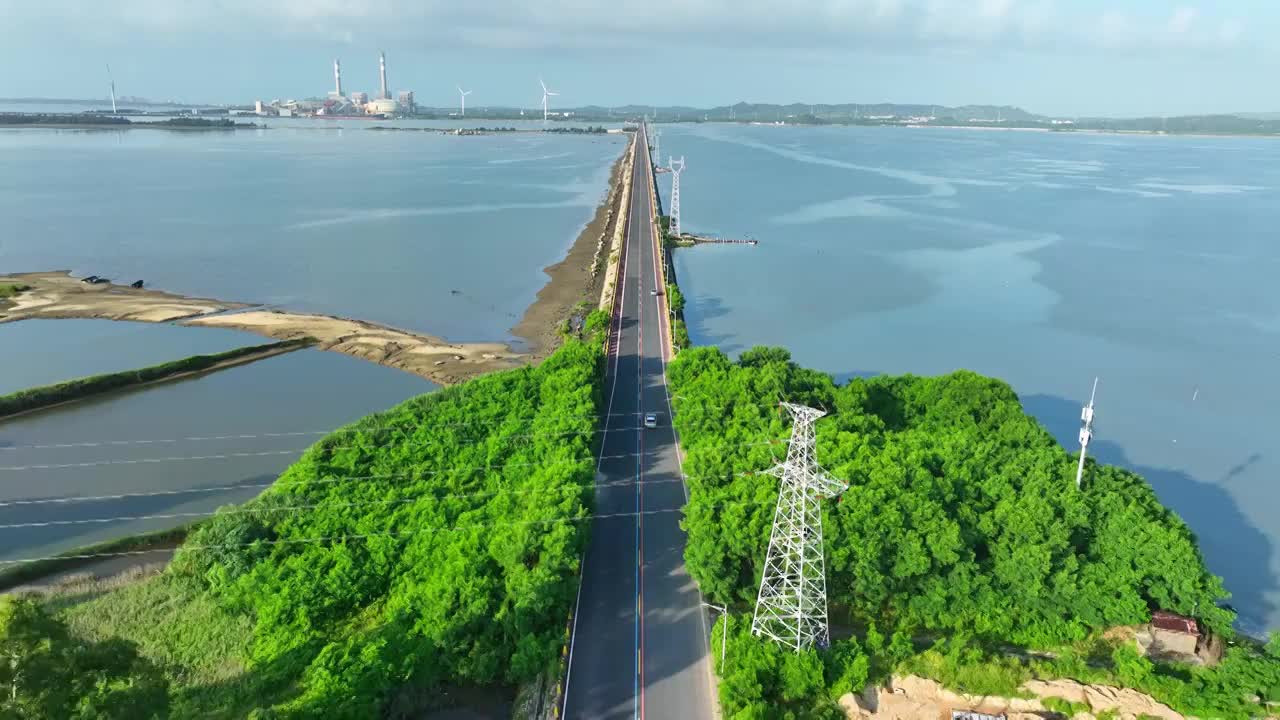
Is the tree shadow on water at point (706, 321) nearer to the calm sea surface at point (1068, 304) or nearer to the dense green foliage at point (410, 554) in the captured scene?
the calm sea surface at point (1068, 304)

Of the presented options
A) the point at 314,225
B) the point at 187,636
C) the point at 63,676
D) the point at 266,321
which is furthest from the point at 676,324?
the point at 314,225

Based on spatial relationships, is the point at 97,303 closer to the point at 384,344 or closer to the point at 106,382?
the point at 106,382

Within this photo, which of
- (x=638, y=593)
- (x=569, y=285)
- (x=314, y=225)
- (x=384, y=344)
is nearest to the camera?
(x=638, y=593)

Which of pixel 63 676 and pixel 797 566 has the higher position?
pixel 63 676

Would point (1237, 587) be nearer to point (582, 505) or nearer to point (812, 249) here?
point (582, 505)

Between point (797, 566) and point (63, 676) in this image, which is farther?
point (797, 566)

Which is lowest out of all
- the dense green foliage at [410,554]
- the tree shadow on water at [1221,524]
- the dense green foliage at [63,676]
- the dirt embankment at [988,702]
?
the tree shadow on water at [1221,524]

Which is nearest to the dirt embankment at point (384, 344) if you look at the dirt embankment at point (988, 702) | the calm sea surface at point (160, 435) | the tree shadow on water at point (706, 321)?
the calm sea surface at point (160, 435)
